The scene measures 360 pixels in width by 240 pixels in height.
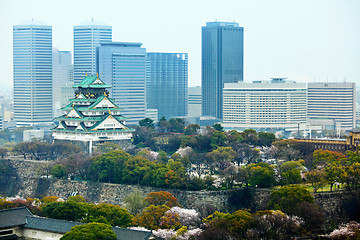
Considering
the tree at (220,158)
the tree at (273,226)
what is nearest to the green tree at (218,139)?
the tree at (220,158)

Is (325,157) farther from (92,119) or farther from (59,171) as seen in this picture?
(92,119)

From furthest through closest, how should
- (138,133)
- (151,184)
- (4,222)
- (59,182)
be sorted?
(138,133) < (59,182) < (151,184) < (4,222)

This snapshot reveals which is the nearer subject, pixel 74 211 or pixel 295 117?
pixel 74 211

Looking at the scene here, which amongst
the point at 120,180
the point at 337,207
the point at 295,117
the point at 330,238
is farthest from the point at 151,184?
the point at 295,117

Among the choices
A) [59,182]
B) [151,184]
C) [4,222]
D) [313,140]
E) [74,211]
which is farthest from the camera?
[313,140]

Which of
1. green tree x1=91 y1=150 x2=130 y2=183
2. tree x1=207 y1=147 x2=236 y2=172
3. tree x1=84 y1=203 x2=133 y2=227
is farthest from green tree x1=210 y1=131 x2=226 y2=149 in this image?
tree x1=84 y1=203 x2=133 y2=227

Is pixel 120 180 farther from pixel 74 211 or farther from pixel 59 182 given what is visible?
pixel 74 211
